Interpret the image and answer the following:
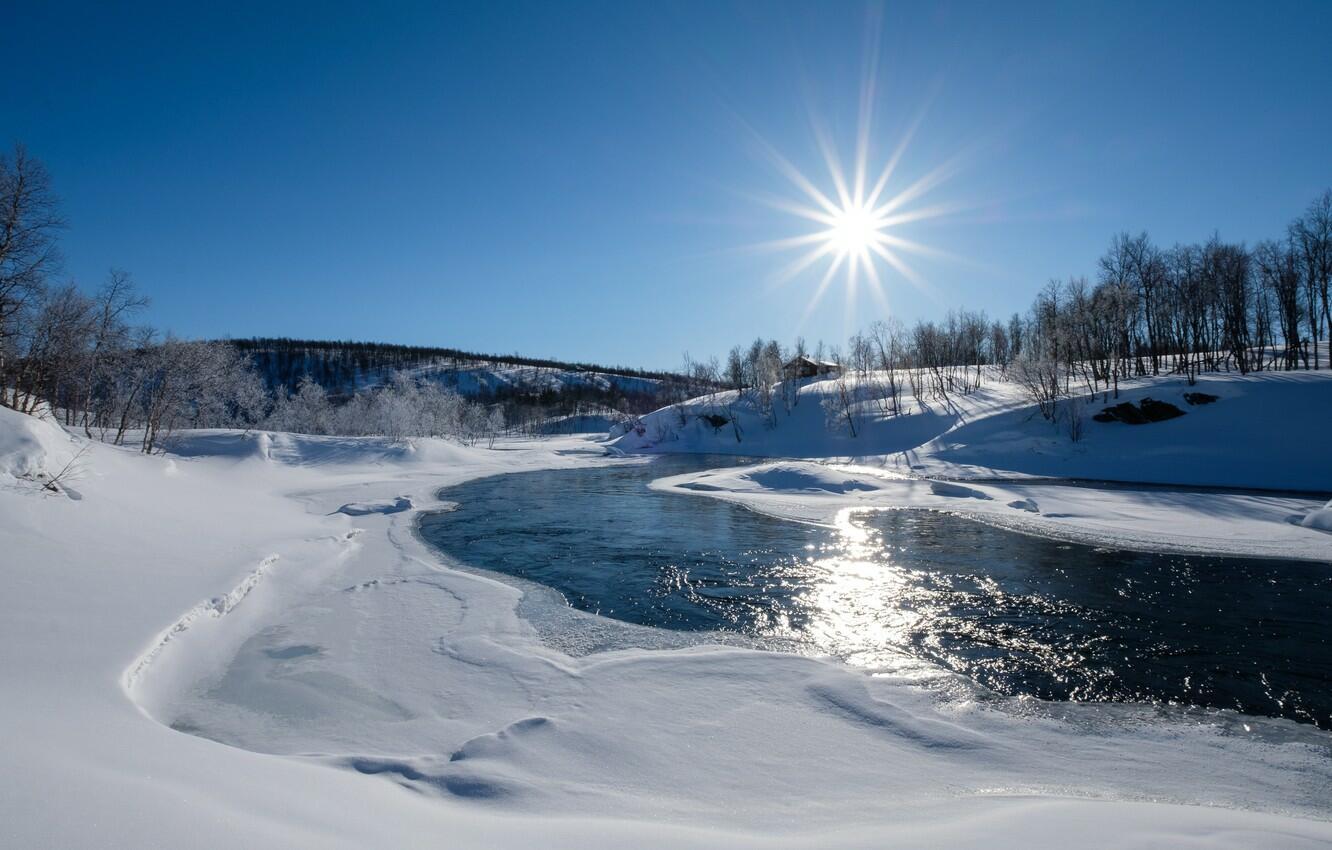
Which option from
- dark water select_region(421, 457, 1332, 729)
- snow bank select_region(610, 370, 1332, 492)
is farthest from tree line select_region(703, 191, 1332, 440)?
dark water select_region(421, 457, 1332, 729)

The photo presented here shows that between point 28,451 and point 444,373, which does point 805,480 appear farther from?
point 444,373

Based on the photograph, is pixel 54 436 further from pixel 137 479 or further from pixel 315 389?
pixel 315 389

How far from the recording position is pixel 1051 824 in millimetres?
3826

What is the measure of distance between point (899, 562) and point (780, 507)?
26.2ft

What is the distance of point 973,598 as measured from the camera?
34.0ft

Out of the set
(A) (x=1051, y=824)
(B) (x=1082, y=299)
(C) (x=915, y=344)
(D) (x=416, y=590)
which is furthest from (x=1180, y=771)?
(C) (x=915, y=344)

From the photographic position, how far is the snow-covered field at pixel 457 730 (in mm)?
3559

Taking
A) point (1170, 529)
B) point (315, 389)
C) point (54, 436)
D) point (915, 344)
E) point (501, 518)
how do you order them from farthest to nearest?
point (315, 389) < point (915, 344) < point (501, 518) < point (1170, 529) < point (54, 436)

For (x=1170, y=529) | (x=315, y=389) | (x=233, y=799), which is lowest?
(x=1170, y=529)

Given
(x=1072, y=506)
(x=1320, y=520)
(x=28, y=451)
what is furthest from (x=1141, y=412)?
(x=28, y=451)

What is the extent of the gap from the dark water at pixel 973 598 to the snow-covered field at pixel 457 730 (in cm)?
90

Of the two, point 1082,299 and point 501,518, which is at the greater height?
point 1082,299

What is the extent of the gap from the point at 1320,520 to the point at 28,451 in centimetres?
3033

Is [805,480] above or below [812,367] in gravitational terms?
below
